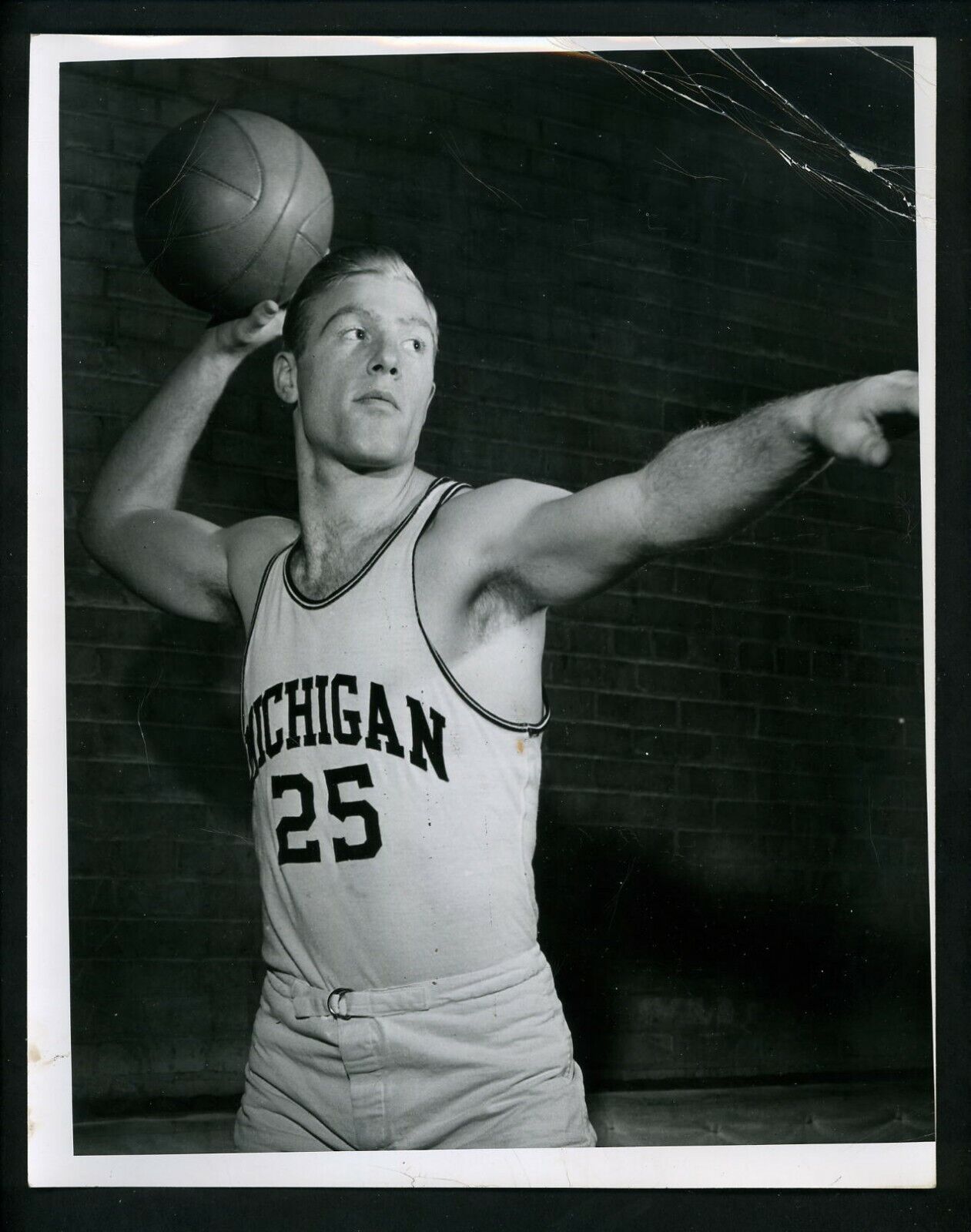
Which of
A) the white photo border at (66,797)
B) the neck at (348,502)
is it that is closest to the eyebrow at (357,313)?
the neck at (348,502)

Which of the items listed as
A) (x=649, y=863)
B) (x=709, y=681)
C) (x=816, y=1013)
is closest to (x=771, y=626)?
(x=709, y=681)

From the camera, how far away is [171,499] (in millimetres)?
3486

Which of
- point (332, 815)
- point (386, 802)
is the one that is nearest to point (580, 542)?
point (386, 802)

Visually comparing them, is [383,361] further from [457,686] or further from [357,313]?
[457,686]

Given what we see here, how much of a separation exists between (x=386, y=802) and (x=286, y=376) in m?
1.06

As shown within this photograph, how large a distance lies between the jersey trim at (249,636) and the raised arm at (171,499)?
0.08 m

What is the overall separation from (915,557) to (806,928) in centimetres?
89

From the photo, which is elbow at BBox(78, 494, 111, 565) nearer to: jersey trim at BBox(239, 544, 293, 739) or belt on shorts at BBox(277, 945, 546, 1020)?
jersey trim at BBox(239, 544, 293, 739)

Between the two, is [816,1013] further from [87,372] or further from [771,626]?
[87,372]

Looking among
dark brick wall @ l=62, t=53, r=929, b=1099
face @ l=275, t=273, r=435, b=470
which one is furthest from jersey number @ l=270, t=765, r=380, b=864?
face @ l=275, t=273, r=435, b=470

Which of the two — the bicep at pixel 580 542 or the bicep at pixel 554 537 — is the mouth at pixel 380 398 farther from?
the bicep at pixel 580 542

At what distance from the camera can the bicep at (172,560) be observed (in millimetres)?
3445

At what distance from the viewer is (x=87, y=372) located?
11.4ft

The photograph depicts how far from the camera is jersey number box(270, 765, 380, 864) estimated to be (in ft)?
10.5
